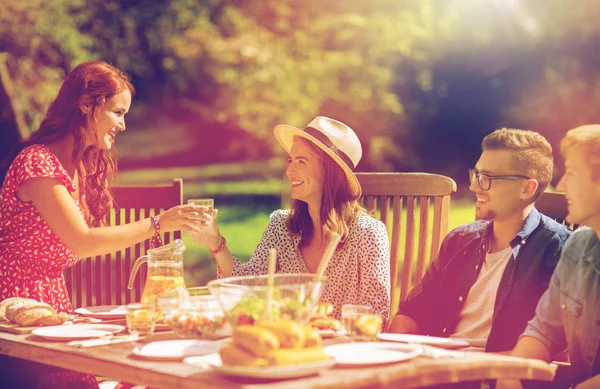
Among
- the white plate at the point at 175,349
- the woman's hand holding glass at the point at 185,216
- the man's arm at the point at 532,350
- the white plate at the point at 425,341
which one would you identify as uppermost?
the woman's hand holding glass at the point at 185,216

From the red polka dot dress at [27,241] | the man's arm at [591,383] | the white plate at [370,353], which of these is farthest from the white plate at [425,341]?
the red polka dot dress at [27,241]

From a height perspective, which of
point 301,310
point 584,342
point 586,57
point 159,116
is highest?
point 586,57

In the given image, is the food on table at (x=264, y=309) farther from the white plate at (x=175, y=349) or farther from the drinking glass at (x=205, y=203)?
the drinking glass at (x=205, y=203)

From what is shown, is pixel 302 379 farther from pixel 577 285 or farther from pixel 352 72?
pixel 352 72

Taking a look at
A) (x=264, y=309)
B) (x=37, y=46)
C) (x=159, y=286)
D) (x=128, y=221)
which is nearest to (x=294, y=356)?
(x=264, y=309)

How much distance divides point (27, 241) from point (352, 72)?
535cm

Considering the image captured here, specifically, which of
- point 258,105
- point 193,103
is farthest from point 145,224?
point 193,103

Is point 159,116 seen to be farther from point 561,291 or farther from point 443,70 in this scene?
point 561,291

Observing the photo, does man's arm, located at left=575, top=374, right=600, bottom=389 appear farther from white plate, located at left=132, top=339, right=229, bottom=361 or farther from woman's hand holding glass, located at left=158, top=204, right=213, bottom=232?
woman's hand holding glass, located at left=158, top=204, right=213, bottom=232

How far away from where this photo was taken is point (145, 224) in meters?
3.01

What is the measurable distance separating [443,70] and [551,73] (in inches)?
41.9

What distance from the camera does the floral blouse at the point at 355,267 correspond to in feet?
11.1

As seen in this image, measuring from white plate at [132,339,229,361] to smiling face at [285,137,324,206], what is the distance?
4.27 ft

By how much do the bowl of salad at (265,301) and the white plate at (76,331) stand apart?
51 cm
